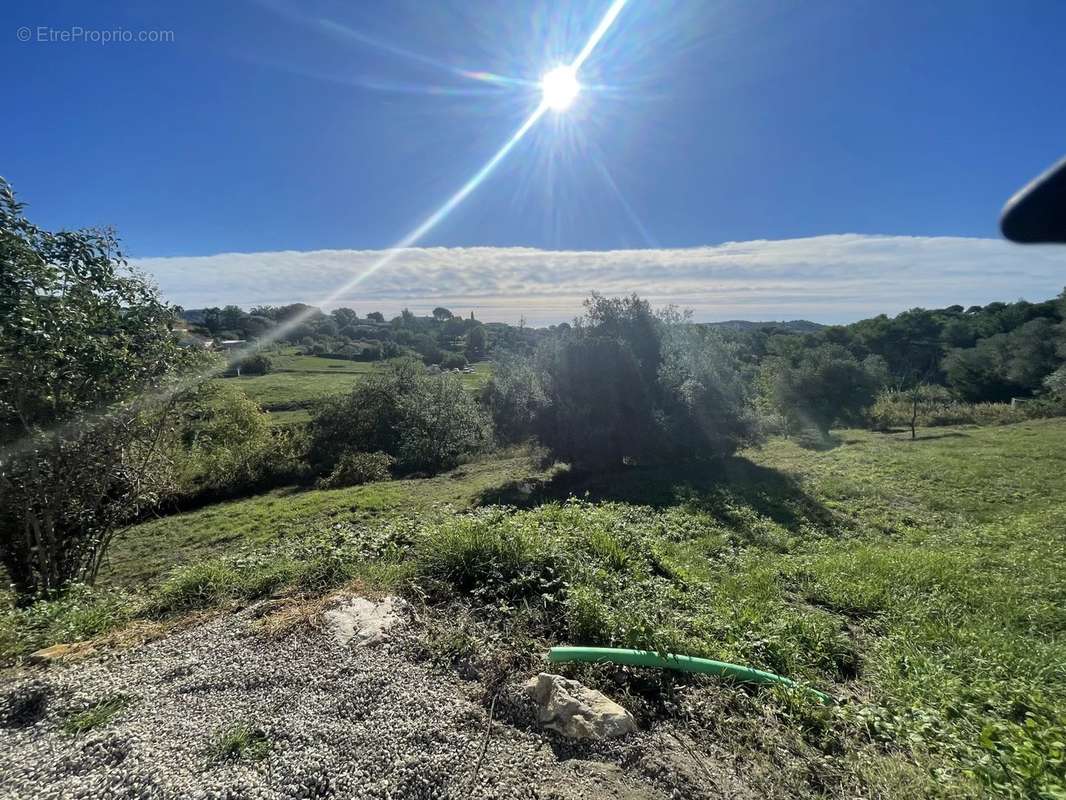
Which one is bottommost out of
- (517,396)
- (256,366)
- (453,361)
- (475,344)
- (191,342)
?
(256,366)

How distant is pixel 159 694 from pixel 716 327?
1870 centimetres

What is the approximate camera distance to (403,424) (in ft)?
72.8

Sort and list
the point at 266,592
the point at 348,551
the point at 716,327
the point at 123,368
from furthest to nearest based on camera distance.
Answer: the point at 716,327
the point at 123,368
the point at 348,551
the point at 266,592

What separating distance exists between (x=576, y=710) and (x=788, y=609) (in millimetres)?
3133

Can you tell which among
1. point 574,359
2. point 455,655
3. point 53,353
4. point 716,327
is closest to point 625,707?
point 455,655

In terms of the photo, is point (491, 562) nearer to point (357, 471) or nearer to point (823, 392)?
point (357, 471)

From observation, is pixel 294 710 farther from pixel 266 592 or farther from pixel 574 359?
pixel 574 359

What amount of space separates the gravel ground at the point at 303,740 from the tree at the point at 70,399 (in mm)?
2806

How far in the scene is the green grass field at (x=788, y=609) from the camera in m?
2.40

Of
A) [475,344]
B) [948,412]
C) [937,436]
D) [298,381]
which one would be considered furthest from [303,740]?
[475,344]

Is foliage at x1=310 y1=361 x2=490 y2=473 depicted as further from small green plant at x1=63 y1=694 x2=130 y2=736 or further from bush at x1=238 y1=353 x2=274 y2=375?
bush at x1=238 y1=353 x2=274 y2=375

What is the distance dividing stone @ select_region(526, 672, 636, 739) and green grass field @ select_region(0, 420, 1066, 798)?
10.4 inches

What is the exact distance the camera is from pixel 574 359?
14367mm

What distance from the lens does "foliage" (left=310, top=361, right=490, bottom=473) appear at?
21078mm
